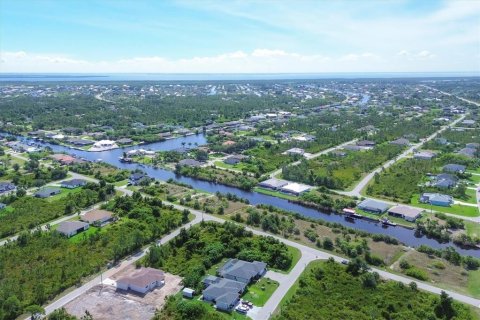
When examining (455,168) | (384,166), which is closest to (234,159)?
(384,166)

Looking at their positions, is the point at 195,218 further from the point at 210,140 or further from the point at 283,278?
the point at 210,140

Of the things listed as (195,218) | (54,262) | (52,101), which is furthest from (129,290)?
(52,101)

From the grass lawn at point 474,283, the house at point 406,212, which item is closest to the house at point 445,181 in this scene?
the house at point 406,212

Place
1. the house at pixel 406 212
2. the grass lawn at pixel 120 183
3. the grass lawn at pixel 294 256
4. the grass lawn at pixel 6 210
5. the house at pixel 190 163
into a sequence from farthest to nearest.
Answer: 1. the house at pixel 190 163
2. the grass lawn at pixel 120 183
3. the grass lawn at pixel 6 210
4. the house at pixel 406 212
5. the grass lawn at pixel 294 256

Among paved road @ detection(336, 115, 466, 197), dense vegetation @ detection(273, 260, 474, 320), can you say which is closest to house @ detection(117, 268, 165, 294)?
dense vegetation @ detection(273, 260, 474, 320)

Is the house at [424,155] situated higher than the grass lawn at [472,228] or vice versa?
the house at [424,155]

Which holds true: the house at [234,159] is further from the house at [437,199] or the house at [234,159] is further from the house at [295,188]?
the house at [437,199]
